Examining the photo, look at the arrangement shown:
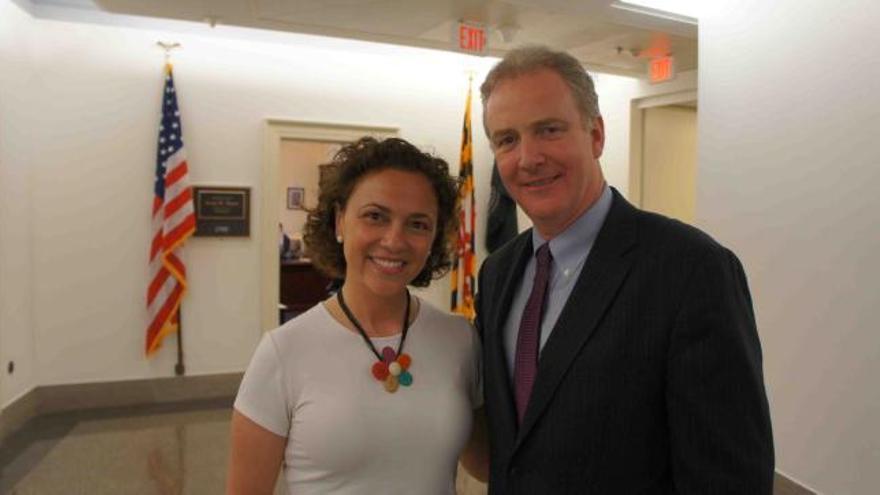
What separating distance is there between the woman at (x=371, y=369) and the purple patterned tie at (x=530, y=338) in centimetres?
15

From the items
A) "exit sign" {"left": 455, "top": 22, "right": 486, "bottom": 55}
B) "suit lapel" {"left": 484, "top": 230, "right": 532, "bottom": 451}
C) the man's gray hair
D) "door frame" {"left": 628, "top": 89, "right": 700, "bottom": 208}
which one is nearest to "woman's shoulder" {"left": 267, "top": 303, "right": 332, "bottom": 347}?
"suit lapel" {"left": 484, "top": 230, "right": 532, "bottom": 451}

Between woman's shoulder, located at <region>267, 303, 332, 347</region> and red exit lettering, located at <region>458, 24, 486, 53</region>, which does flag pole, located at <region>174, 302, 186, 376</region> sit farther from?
woman's shoulder, located at <region>267, 303, 332, 347</region>

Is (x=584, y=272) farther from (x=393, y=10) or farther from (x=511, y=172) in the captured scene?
(x=393, y=10)

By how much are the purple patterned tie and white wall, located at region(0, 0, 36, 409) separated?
158 inches

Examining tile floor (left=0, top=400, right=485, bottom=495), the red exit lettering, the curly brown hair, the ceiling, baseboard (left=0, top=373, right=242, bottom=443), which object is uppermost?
the ceiling

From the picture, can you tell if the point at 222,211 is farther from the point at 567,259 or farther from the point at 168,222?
the point at 567,259

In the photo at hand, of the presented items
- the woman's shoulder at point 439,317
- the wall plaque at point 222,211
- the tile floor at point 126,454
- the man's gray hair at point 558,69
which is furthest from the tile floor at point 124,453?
the man's gray hair at point 558,69

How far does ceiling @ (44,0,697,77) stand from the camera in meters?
3.47

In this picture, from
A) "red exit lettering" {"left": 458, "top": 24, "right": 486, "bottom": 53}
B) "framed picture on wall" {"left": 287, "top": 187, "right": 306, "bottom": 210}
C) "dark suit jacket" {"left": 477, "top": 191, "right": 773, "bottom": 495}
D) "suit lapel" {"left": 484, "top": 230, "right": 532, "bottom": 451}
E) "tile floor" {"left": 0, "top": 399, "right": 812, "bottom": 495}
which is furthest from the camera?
"framed picture on wall" {"left": 287, "top": 187, "right": 306, "bottom": 210}

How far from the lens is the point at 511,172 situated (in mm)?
1240

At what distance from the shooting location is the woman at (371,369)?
1.19 m

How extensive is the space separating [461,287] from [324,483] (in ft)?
14.7

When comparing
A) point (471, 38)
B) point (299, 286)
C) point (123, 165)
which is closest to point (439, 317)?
point (471, 38)

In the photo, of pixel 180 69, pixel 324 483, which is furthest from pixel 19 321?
pixel 324 483
